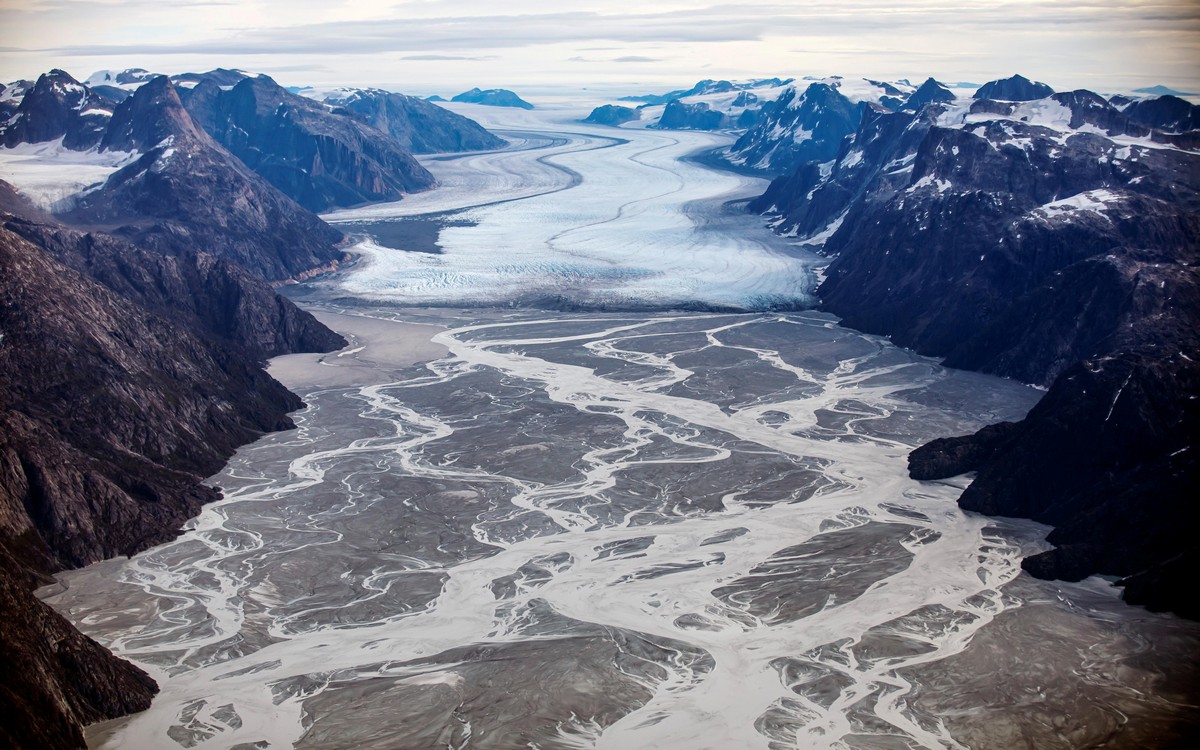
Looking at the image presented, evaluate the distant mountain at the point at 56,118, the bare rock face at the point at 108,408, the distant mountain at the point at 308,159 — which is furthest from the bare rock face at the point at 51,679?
the distant mountain at the point at 308,159

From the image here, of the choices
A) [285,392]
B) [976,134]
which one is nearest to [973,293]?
[976,134]

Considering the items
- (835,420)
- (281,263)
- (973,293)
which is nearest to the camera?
(835,420)

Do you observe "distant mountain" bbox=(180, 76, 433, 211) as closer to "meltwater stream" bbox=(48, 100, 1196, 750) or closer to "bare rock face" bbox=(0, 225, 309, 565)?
"meltwater stream" bbox=(48, 100, 1196, 750)

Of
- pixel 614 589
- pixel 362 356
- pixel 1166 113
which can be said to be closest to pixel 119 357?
pixel 362 356

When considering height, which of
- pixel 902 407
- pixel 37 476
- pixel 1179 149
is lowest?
pixel 902 407

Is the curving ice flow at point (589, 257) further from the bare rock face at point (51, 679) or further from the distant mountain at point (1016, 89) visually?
the bare rock face at point (51, 679)

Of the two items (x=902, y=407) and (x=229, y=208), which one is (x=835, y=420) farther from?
(x=229, y=208)
